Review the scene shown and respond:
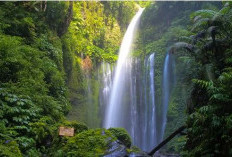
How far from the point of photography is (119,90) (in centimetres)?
1692

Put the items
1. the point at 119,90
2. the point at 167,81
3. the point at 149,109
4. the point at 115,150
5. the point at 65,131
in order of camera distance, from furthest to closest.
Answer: the point at 119,90
the point at 149,109
the point at 167,81
the point at 65,131
the point at 115,150

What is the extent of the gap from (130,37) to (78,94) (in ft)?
26.0

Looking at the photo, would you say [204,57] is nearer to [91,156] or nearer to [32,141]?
[91,156]

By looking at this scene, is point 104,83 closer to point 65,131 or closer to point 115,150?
point 65,131

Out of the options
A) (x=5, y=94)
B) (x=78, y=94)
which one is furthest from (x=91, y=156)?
(x=78, y=94)

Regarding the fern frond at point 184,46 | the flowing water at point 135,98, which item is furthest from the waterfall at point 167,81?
the fern frond at point 184,46

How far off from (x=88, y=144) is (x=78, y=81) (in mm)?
9716

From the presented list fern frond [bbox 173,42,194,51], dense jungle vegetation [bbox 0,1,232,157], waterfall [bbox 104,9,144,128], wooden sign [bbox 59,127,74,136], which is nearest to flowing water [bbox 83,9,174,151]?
waterfall [bbox 104,9,144,128]

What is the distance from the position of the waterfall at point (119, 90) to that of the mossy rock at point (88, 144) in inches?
390

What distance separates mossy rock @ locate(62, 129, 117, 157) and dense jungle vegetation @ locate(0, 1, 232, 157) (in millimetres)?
20

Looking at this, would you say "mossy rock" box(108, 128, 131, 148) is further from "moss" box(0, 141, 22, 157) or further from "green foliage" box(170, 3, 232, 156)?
"moss" box(0, 141, 22, 157)

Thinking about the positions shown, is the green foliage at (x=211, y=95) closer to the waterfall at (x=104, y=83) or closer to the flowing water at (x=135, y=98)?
the flowing water at (x=135, y=98)

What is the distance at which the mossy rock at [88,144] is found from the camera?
16.1ft

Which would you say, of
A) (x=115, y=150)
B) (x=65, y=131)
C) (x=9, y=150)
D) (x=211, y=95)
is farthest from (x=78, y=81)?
(x=9, y=150)
